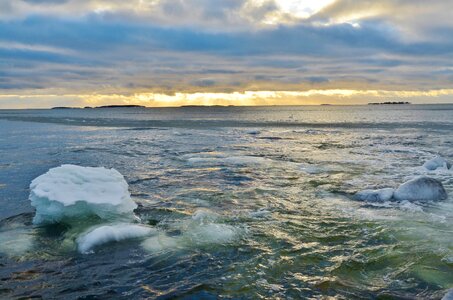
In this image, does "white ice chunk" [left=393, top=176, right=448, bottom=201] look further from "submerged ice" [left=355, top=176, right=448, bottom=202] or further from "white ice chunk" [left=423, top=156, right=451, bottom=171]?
"white ice chunk" [left=423, top=156, right=451, bottom=171]

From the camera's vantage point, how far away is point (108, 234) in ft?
37.2

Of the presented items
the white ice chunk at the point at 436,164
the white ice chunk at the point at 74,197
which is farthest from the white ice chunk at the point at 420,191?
the white ice chunk at the point at 74,197

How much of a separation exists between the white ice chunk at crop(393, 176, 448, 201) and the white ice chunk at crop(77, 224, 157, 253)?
9817 millimetres

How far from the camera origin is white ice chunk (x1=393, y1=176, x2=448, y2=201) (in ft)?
51.9

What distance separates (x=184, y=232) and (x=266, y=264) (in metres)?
3.27

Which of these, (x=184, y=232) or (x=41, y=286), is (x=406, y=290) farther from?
(x=41, y=286)

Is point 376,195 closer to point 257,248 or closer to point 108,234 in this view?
point 257,248

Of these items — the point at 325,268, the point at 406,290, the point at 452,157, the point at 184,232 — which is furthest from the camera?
the point at 452,157

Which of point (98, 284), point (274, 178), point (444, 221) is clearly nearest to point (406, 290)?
point (444, 221)

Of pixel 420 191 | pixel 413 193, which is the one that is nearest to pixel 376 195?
pixel 413 193

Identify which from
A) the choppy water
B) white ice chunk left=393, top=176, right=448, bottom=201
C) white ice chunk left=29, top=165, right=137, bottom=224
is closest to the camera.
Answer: the choppy water

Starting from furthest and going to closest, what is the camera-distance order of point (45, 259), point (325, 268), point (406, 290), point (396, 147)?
1. point (396, 147)
2. point (45, 259)
3. point (325, 268)
4. point (406, 290)

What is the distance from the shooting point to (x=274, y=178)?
21.3 meters

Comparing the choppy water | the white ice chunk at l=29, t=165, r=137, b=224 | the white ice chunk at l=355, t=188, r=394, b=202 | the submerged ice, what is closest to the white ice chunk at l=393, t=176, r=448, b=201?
the submerged ice
